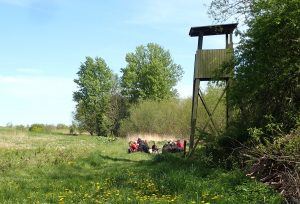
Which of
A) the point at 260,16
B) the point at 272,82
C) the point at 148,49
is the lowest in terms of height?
the point at 272,82

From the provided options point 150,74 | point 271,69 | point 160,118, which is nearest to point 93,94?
point 150,74

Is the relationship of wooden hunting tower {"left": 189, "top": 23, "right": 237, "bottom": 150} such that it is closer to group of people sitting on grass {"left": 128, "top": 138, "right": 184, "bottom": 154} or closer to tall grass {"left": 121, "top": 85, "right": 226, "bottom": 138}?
group of people sitting on grass {"left": 128, "top": 138, "right": 184, "bottom": 154}

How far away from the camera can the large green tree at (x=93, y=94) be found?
255 feet

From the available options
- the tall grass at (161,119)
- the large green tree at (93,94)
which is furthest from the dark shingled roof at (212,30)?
the large green tree at (93,94)

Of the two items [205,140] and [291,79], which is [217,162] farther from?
[291,79]

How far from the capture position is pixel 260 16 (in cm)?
1487

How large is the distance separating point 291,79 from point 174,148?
13238 mm

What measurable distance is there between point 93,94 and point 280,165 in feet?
227

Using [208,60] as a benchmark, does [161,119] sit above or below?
below

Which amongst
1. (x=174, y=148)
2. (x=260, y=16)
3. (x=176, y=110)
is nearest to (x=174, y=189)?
(x=260, y=16)

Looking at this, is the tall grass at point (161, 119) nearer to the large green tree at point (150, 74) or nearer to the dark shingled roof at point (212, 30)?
the large green tree at point (150, 74)

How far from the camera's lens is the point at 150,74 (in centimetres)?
7238

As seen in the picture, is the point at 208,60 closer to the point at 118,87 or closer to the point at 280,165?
the point at 280,165

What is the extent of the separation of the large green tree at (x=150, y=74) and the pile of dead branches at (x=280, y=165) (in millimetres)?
57143
